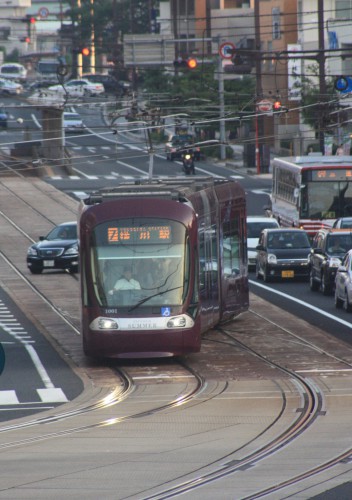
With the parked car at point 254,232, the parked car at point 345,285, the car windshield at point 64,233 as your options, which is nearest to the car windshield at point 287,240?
the parked car at point 254,232

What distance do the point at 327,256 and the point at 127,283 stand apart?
14691 millimetres

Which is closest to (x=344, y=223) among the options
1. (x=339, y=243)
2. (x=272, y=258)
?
(x=272, y=258)

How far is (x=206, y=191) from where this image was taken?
2544 cm

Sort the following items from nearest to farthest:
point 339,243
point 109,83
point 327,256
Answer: point 327,256 < point 339,243 < point 109,83

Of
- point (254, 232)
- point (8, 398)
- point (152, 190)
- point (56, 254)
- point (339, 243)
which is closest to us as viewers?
point (8, 398)

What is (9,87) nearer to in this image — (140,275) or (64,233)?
(64,233)

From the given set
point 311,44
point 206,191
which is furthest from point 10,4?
point 206,191

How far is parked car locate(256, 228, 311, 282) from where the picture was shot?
3997cm

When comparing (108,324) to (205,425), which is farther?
(108,324)

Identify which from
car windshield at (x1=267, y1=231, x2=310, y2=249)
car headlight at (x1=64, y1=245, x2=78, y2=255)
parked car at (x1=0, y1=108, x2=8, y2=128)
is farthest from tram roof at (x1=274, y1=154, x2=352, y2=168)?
parked car at (x1=0, y1=108, x2=8, y2=128)

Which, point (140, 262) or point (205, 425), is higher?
point (140, 262)

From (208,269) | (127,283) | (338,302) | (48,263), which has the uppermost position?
(127,283)

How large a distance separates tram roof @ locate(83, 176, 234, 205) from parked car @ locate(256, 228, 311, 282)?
1340 cm

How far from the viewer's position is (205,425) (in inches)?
674
